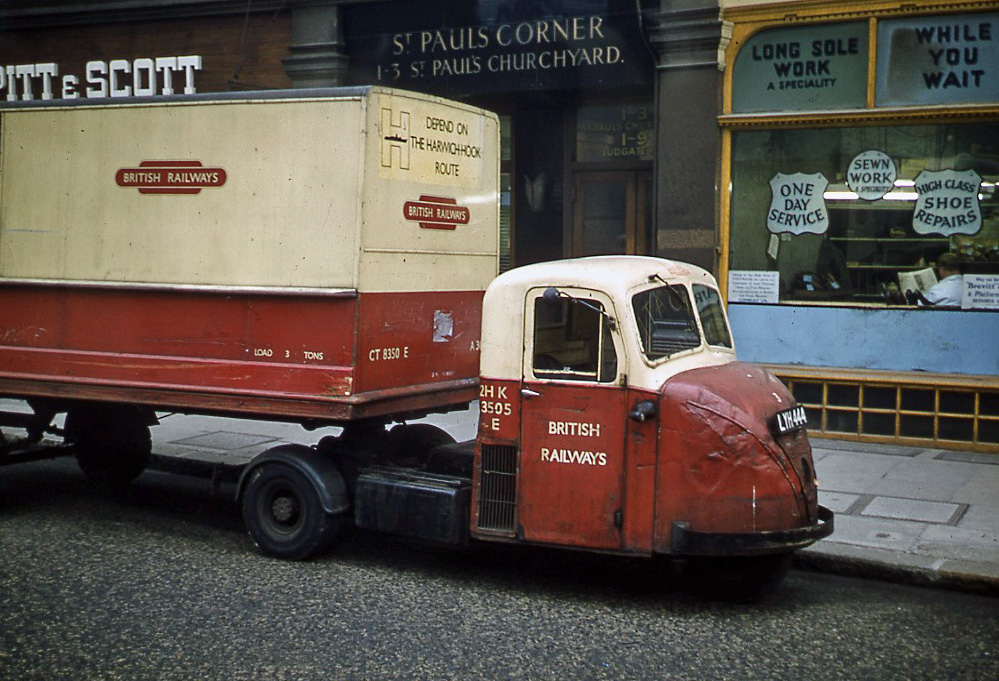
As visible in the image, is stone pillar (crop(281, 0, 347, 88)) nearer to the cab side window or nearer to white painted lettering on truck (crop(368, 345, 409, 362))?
white painted lettering on truck (crop(368, 345, 409, 362))

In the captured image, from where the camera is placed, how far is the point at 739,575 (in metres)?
6.46

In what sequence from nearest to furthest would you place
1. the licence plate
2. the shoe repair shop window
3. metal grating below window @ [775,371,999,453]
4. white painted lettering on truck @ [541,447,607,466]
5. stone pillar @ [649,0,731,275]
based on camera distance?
the licence plate < white painted lettering on truck @ [541,447,607,466] < metal grating below window @ [775,371,999,453] < the shoe repair shop window < stone pillar @ [649,0,731,275]

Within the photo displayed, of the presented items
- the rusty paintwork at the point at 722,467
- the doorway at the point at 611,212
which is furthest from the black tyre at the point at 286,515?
the doorway at the point at 611,212

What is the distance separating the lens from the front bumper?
20.0ft

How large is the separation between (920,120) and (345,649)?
8.23 metres

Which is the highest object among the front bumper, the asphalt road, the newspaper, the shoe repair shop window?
the shoe repair shop window

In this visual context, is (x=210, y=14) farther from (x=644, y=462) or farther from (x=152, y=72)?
(x=644, y=462)

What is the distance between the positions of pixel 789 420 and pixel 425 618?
2.34m

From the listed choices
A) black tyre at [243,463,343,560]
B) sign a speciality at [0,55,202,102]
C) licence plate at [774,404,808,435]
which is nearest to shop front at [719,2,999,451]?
licence plate at [774,404,808,435]

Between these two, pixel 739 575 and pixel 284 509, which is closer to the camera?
pixel 739 575

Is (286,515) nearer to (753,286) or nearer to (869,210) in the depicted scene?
(753,286)

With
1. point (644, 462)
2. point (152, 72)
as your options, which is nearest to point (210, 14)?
point (152, 72)

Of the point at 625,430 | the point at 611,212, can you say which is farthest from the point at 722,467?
the point at 611,212

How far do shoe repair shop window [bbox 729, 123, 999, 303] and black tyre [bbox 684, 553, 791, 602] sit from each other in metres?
A: 5.73
